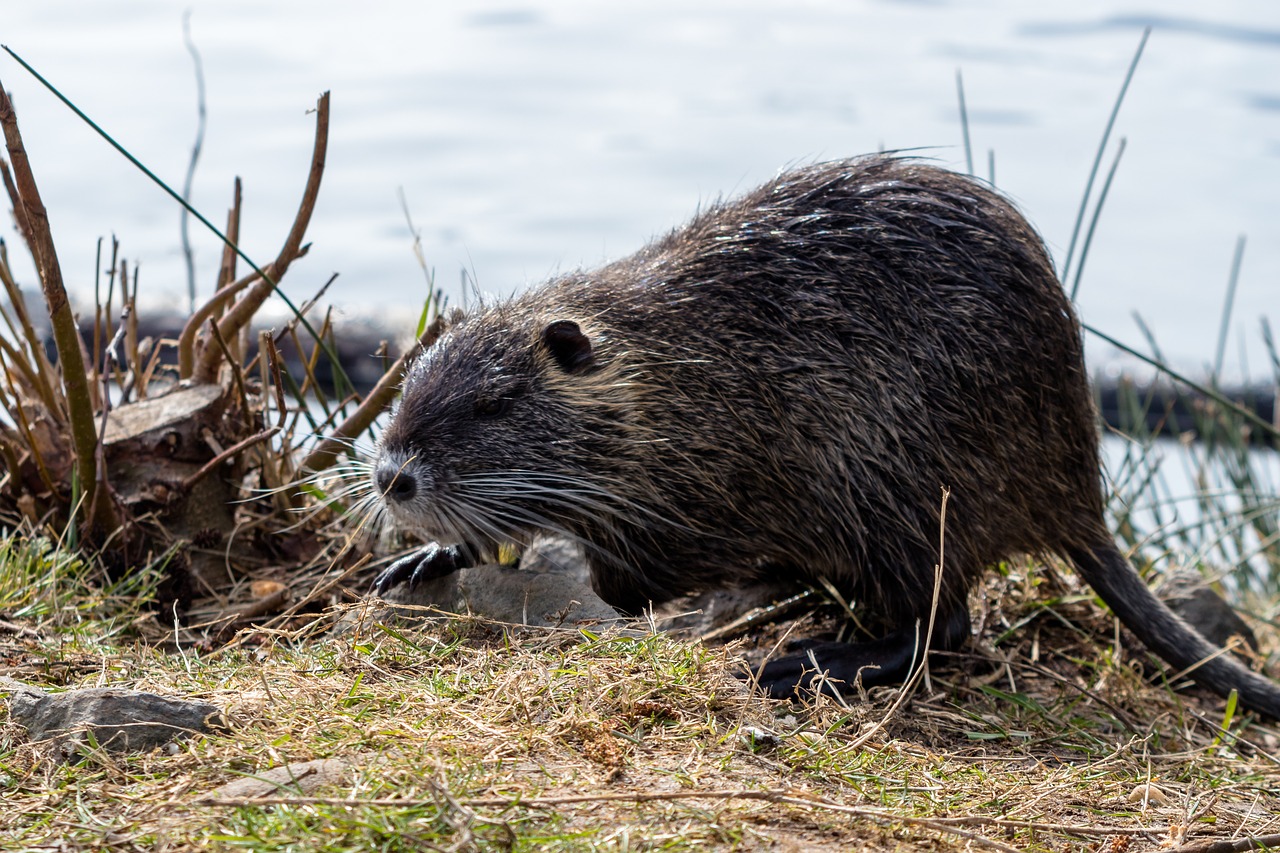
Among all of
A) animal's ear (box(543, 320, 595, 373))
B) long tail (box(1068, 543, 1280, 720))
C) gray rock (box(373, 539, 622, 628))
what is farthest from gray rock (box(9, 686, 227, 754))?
long tail (box(1068, 543, 1280, 720))

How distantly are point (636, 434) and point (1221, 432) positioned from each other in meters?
2.96

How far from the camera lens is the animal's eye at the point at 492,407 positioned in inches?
116

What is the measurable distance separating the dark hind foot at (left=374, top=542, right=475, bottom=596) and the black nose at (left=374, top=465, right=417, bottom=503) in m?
0.20

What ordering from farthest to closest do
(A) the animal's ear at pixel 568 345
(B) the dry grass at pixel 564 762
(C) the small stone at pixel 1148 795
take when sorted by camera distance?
1. (A) the animal's ear at pixel 568 345
2. (C) the small stone at pixel 1148 795
3. (B) the dry grass at pixel 564 762

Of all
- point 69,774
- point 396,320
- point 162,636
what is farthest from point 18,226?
point 396,320

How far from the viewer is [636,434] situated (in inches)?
120

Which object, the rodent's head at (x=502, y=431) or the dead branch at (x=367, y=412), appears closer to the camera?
the rodent's head at (x=502, y=431)

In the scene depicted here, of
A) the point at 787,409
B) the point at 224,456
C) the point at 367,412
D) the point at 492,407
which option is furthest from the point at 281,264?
the point at 787,409

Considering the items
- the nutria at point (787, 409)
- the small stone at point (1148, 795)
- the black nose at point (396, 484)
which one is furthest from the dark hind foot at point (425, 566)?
the small stone at point (1148, 795)

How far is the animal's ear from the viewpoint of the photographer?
9.81 feet

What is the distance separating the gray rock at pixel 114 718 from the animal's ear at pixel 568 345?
48.4 inches

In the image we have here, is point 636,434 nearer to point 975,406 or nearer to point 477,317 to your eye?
point 477,317

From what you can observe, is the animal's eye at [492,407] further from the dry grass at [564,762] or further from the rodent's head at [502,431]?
the dry grass at [564,762]

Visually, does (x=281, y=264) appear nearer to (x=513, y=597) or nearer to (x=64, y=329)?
(x=64, y=329)
